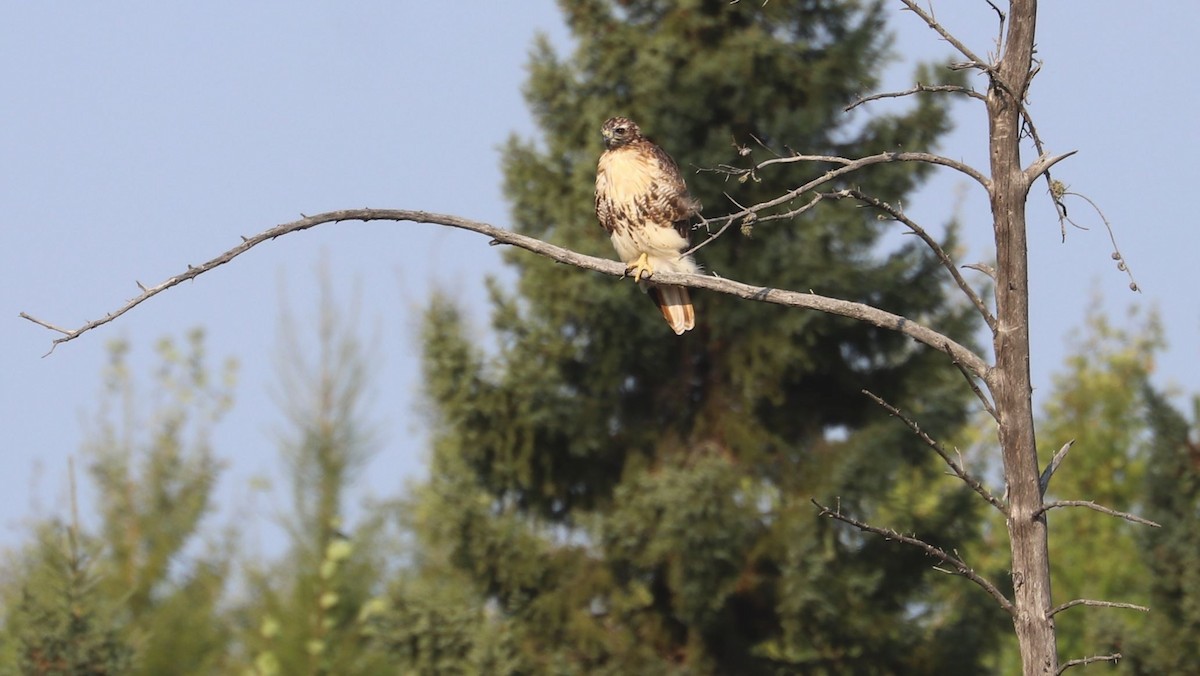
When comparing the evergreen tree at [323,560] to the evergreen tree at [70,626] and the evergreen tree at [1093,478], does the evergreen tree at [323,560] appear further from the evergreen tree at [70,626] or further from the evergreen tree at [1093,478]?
the evergreen tree at [1093,478]

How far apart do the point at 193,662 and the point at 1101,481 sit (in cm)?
1571

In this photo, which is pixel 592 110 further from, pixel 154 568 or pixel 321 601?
pixel 154 568

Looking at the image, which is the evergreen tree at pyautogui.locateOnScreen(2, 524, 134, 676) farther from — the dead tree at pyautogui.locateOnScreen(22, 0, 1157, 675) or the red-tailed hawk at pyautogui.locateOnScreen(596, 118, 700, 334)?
the dead tree at pyautogui.locateOnScreen(22, 0, 1157, 675)

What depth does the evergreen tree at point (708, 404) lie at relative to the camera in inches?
514

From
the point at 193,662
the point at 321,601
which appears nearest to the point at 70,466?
the point at 321,601

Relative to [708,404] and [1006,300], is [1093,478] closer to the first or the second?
[708,404]

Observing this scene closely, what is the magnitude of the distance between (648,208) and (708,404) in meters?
5.66

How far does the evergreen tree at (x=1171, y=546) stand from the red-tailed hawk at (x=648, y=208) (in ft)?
15.2

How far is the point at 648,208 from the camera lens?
28.8ft

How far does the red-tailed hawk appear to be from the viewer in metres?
8.78

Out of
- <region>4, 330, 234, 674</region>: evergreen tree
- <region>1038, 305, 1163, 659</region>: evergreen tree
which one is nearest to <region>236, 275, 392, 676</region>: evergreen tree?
<region>4, 330, 234, 674</region>: evergreen tree

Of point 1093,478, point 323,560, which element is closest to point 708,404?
point 323,560

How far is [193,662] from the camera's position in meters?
14.7

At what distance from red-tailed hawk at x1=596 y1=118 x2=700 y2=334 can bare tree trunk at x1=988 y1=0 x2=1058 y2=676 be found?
12.2 feet
